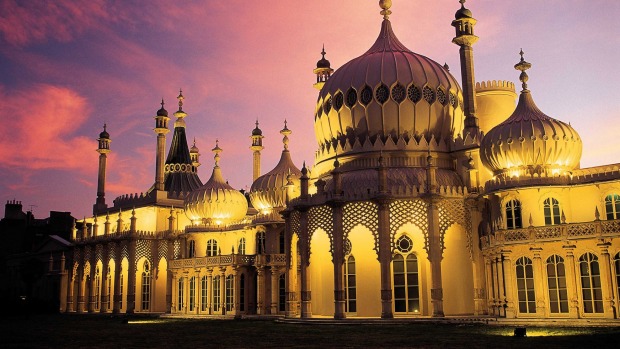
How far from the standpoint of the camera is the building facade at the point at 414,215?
88.1 ft

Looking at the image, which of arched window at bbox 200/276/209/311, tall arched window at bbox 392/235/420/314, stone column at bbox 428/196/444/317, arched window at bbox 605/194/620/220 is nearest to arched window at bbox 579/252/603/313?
arched window at bbox 605/194/620/220

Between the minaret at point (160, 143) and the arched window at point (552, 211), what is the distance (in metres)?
34.0

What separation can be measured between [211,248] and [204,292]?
3.59 metres

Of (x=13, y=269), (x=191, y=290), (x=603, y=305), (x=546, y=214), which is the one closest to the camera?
(x=603, y=305)

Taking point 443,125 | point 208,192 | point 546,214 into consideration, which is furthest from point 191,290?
point 546,214

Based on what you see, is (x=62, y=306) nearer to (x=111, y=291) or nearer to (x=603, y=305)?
(x=111, y=291)

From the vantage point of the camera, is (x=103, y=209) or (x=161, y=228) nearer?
(x=161, y=228)

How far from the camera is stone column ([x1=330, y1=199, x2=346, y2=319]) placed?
30.6 meters

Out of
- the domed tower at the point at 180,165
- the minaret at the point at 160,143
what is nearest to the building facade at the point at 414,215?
the minaret at the point at 160,143

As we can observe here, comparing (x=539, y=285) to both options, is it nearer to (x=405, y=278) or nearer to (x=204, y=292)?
(x=405, y=278)

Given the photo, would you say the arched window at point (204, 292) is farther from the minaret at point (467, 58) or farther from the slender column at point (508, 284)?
the slender column at point (508, 284)

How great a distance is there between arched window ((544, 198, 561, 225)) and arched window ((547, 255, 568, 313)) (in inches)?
98.6

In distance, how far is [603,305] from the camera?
81.0 feet

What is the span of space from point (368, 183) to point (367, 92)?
5.84 meters
